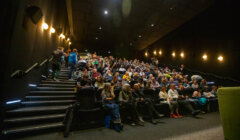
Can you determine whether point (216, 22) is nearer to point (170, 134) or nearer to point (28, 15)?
point (170, 134)

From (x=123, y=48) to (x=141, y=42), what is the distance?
3.15 m

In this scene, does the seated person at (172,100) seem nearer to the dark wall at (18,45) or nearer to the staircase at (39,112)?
the staircase at (39,112)

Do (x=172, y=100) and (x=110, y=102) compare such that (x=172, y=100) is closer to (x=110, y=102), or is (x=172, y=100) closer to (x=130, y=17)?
(x=110, y=102)

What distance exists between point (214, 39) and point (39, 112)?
396 inches

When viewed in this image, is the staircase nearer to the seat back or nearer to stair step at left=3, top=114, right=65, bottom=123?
stair step at left=3, top=114, right=65, bottom=123

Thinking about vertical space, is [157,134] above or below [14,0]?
below

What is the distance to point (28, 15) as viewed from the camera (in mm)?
3207

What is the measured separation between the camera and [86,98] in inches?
127

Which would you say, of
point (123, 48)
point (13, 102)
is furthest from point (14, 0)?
point (123, 48)

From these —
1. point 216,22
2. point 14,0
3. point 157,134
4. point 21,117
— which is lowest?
point 157,134

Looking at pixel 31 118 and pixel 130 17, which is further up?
pixel 130 17

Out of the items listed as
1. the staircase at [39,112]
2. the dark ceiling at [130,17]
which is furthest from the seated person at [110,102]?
the dark ceiling at [130,17]

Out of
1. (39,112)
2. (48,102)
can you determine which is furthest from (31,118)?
(48,102)

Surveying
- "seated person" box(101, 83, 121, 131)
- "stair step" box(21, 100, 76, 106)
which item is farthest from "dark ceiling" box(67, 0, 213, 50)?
"stair step" box(21, 100, 76, 106)
